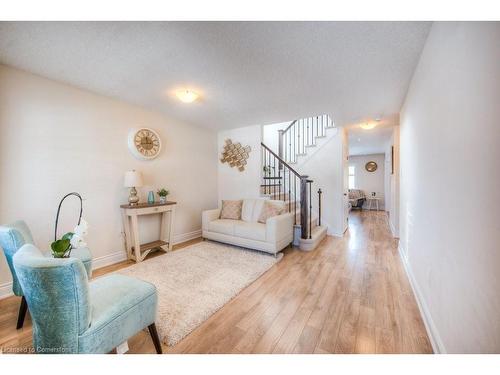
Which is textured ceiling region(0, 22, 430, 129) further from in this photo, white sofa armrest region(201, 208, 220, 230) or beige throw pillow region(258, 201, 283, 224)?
white sofa armrest region(201, 208, 220, 230)

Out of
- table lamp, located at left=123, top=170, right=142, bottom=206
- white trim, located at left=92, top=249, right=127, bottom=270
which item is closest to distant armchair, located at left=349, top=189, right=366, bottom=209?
table lamp, located at left=123, top=170, right=142, bottom=206

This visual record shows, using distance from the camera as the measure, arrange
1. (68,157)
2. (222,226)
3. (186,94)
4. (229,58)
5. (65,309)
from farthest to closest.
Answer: (222,226), (186,94), (68,157), (229,58), (65,309)

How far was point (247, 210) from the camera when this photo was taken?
3.86 metres

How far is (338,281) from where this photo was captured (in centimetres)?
235

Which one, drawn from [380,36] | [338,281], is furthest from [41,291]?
[380,36]

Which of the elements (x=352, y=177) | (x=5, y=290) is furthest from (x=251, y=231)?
(x=352, y=177)

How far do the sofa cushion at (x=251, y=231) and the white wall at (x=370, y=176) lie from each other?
7.38 meters

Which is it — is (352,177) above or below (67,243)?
above

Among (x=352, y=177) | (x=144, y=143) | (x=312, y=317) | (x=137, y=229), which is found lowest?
(x=312, y=317)

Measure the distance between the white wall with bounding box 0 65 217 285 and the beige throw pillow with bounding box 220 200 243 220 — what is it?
1021 mm

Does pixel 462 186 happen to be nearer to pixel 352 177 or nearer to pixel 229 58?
pixel 229 58

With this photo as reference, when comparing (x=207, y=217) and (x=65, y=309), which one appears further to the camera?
(x=207, y=217)

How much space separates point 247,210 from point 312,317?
7.61ft
